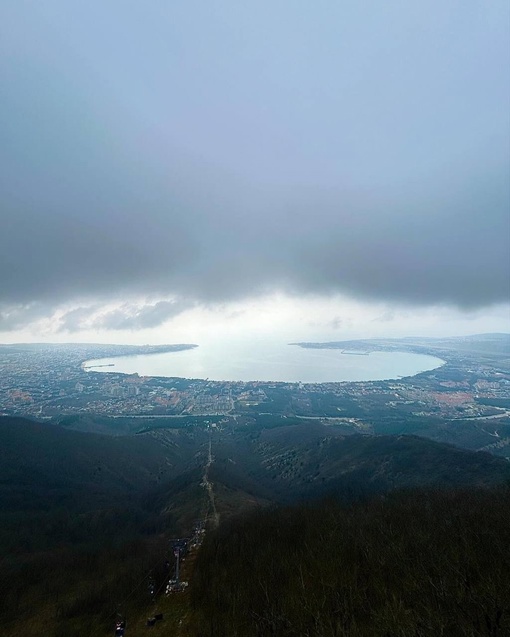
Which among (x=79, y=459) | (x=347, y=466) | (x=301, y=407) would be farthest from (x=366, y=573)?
(x=301, y=407)

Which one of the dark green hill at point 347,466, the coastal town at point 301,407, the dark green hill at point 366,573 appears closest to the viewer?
the dark green hill at point 366,573

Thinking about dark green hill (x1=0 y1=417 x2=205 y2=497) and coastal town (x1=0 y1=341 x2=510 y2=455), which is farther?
coastal town (x1=0 y1=341 x2=510 y2=455)

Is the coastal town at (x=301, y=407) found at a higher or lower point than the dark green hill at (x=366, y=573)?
lower

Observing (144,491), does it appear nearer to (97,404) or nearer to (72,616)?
(72,616)

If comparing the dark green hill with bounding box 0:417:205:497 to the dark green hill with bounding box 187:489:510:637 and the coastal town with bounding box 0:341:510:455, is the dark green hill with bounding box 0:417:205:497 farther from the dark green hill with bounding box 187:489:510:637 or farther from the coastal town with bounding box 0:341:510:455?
the dark green hill with bounding box 187:489:510:637

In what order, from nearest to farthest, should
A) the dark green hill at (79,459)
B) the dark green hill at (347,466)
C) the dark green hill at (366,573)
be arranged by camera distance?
1. the dark green hill at (366,573)
2. the dark green hill at (347,466)
3. the dark green hill at (79,459)

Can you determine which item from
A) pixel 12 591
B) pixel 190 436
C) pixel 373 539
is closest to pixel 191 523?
pixel 12 591

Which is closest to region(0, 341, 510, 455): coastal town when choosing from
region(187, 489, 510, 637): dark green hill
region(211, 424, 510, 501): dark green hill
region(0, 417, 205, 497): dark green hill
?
region(0, 417, 205, 497): dark green hill

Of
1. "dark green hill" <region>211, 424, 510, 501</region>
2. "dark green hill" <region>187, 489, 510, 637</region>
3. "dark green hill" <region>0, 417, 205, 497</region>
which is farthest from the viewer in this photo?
"dark green hill" <region>0, 417, 205, 497</region>

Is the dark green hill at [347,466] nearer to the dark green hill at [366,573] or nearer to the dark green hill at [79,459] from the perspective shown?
the dark green hill at [79,459]

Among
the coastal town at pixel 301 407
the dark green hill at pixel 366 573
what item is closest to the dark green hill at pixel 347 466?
the dark green hill at pixel 366 573

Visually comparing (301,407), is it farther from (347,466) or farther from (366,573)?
(366,573)
